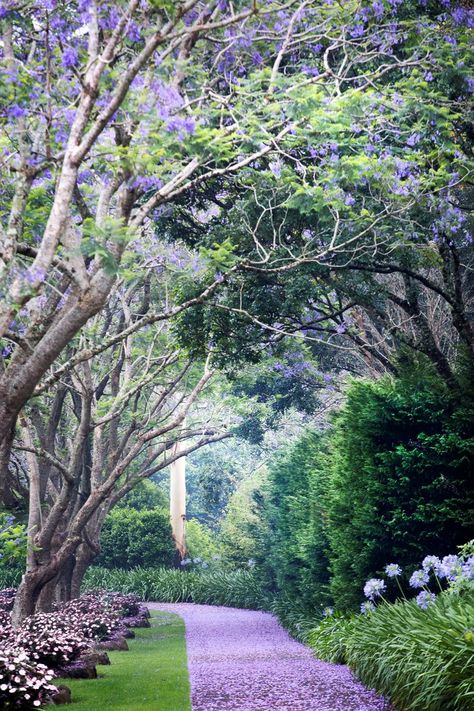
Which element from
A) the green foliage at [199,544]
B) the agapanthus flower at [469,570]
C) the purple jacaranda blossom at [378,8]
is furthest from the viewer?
the green foliage at [199,544]

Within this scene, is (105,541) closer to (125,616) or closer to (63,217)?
(125,616)

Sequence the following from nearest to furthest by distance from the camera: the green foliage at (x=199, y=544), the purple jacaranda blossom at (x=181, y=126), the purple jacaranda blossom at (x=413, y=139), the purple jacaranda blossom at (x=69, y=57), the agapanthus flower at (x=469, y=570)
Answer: the purple jacaranda blossom at (x=181, y=126) → the purple jacaranda blossom at (x=69, y=57) → the agapanthus flower at (x=469, y=570) → the purple jacaranda blossom at (x=413, y=139) → the green foliage at (x=199, y=544)

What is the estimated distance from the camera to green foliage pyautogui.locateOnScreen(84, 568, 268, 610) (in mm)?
23672

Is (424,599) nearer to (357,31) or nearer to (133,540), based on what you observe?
(357,31)

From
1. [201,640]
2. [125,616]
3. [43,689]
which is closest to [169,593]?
[125,616]

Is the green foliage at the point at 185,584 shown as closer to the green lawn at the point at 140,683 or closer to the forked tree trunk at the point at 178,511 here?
the forked tree trunk at the point at 178,511

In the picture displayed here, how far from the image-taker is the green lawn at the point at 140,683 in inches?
341

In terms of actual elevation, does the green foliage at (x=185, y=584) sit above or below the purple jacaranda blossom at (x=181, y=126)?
below

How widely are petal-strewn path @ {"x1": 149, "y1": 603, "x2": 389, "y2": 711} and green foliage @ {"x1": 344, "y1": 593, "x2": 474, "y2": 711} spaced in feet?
0.85

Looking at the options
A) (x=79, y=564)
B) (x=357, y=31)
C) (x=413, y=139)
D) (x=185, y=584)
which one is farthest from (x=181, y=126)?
(x=185, y=584)

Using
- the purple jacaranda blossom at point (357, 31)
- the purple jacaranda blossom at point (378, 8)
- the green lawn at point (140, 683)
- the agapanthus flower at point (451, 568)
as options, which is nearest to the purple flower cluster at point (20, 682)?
the green lawn at point (140, 683)

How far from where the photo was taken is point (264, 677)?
10.3 metres

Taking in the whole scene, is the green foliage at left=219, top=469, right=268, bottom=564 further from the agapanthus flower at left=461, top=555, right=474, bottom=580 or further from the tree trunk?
the agapanthus flower at left=461, top=555, right=474, bottom=580

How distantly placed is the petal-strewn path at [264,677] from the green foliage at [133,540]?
11.3 metres
